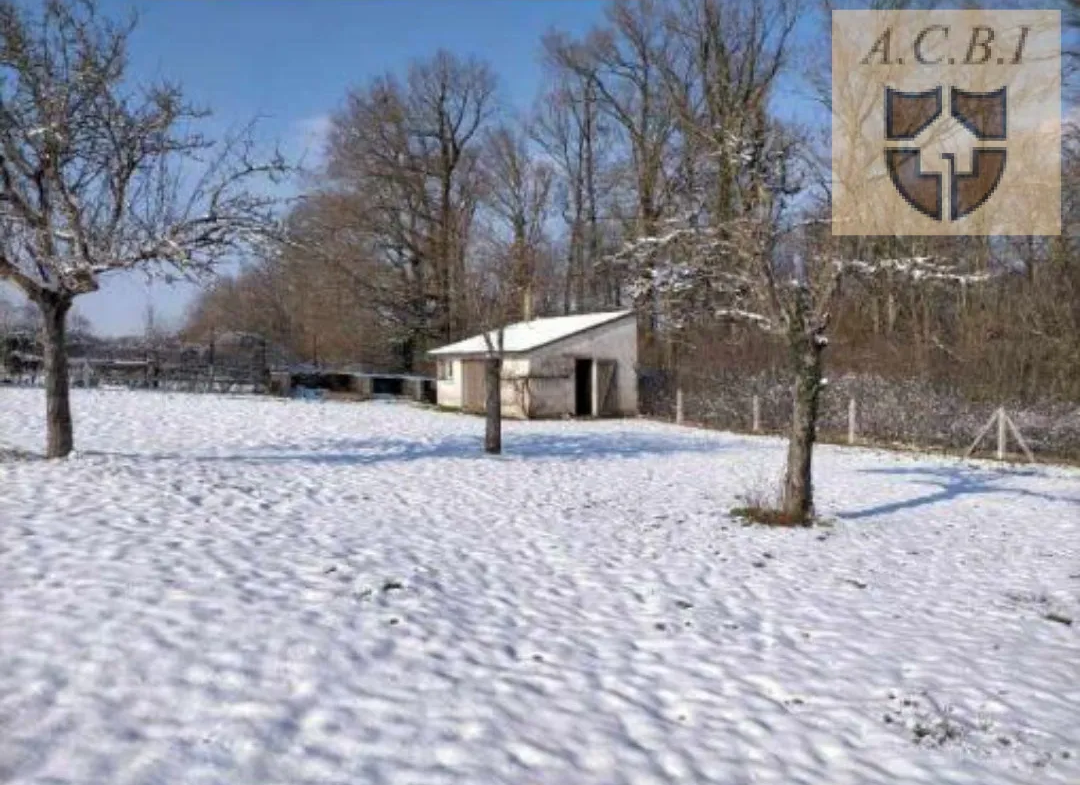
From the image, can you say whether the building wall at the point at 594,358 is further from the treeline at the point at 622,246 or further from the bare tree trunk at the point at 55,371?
the bare tree trunk at the point at 55,371

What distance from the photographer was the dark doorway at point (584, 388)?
2736 cm

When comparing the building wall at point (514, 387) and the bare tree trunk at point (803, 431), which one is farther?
the building wall at point (514, 387)

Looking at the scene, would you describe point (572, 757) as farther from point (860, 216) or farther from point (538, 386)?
point (538, 386)

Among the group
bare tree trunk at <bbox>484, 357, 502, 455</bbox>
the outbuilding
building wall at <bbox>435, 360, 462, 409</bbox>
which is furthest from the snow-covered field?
building wall at <bbox>435, 360, 462, 409</bbox>

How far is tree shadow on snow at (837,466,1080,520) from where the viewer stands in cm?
1166

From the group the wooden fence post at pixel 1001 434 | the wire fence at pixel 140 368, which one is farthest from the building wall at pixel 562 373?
the wooden fence post at pixel 1001 434

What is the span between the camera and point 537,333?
28.4 metres

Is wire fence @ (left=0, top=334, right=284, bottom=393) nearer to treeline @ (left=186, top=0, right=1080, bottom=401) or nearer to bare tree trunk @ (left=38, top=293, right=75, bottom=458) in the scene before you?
treeline @ (left=186, top=0, right=1080, bottom=401)

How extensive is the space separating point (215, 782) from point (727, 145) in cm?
970

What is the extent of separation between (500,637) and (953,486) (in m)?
11.6

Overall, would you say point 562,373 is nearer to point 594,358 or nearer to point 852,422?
point 594,358

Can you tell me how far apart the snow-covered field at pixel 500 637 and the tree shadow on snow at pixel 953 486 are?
687 millimetres

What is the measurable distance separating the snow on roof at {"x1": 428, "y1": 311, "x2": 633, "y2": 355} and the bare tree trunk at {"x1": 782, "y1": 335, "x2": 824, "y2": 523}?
16.0 m

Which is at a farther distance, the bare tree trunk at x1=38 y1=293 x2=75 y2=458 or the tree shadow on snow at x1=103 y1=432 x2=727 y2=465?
the tree shadow on snow at x1=103 y1=432 x2=727 y2=465
